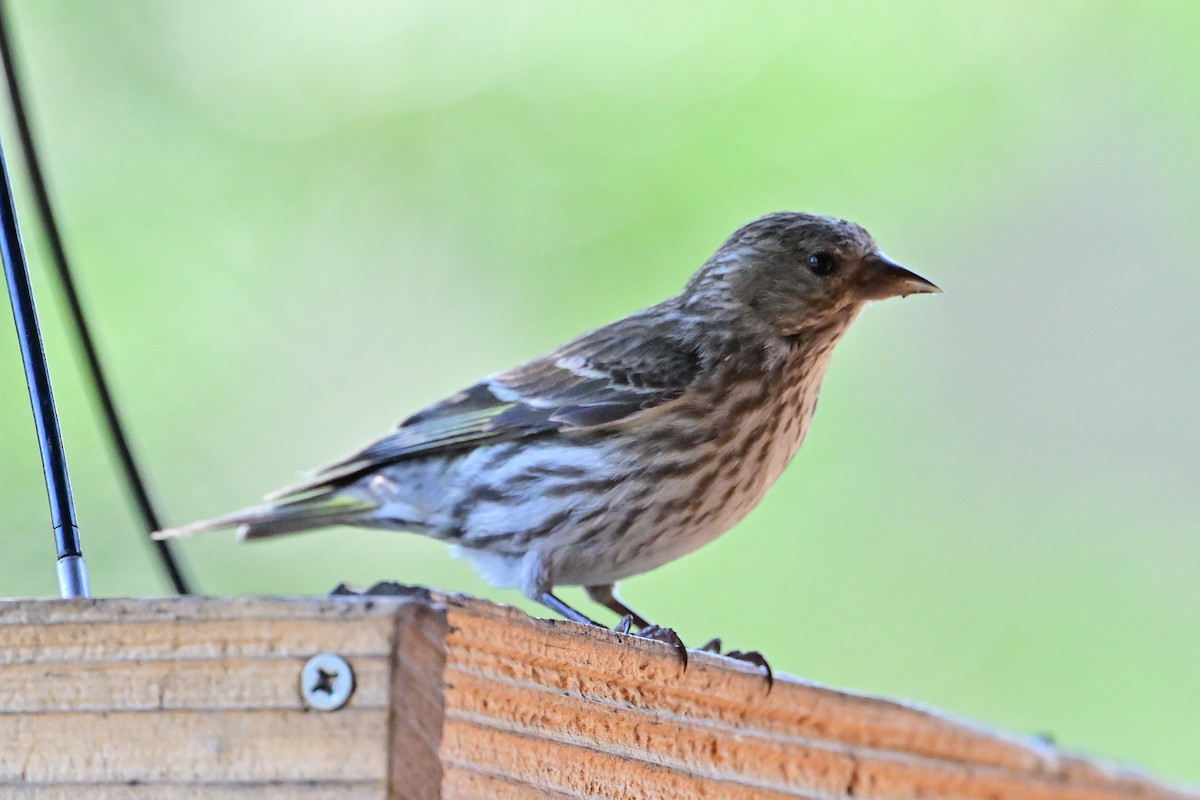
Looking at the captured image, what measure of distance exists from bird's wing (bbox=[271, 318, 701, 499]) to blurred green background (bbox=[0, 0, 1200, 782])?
43.0 inches

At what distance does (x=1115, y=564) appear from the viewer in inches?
163

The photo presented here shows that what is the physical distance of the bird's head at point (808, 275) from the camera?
310cm

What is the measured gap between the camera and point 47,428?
1813mm

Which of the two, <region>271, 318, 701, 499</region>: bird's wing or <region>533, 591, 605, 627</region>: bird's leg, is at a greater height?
<region>271, 318, 701, 499</region>: bird's wing

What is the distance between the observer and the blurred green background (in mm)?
4250

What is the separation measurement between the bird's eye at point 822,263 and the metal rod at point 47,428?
5.76ft

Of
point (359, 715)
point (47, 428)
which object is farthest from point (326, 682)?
point (47, 428)

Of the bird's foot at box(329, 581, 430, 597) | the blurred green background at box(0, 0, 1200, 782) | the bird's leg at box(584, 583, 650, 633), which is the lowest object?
the bird's foot at box(329, 581, 430, 597)

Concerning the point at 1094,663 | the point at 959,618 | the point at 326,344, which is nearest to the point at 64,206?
the point at 326,344

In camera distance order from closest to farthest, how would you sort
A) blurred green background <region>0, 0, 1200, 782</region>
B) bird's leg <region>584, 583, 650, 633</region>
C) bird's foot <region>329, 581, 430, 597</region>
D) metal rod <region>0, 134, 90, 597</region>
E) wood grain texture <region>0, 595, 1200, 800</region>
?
wood grain texture <region>0, 595, 1200, 800</region> < bird's foot <region>329, 581, 430, 597</region> < metal rod <region>0, 134, 90, 597</region> < bird's leg <region>584, 583, 650, 633</region> < blurred green background <region>0, 0, 1200, 782</region>

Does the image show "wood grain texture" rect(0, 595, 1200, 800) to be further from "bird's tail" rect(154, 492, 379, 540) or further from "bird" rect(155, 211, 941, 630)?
"bird's tail" rect(154, 492, 379, 540)

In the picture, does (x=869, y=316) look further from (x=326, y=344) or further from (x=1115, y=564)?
(x=326, y=344)

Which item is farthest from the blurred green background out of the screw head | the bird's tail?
the screw head

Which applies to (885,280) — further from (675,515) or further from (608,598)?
(608,598)
